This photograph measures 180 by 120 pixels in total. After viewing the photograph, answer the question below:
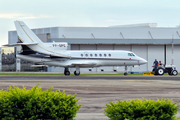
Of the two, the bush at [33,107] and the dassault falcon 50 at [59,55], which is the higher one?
the dassault falcon 50 at [59,55]

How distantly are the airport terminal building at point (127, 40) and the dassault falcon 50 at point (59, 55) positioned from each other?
16217 millimetres

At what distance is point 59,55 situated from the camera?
41.0 metres

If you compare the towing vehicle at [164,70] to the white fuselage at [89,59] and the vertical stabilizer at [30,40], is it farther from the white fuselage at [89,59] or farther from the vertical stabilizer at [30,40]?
the vertical stabilizer at [30,40]

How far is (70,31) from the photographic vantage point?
62.3 metres

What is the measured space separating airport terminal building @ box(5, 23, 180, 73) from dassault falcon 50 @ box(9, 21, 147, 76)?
638 inches

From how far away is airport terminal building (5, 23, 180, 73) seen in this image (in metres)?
59.8

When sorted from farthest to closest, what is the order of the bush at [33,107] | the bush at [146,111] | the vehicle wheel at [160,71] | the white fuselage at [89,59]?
the vehicle wheel at [160,71]
the white fuselage at [89,59]
the bush at [33,107]
the bush at [146,111]

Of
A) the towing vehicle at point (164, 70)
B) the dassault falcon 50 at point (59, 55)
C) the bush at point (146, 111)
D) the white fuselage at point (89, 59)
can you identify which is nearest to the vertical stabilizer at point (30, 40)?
the dassault falcon 50 at point (59, 55)

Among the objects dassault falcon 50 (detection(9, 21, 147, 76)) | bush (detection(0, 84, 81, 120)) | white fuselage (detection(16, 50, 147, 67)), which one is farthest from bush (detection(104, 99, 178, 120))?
white fuselage (detection(16, 50, 147, 67))

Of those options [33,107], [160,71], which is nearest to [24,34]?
[160,71]

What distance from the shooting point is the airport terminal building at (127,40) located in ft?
196

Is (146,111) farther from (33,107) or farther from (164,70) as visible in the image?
(164,70)

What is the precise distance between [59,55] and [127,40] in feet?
75.0

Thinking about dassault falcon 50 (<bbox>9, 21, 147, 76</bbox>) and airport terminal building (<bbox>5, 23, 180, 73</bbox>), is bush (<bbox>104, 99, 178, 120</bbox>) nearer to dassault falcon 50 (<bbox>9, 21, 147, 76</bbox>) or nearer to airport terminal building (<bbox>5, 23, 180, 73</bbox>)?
dassault falcon 50 (<bbox>9, 21, 147, 76</bbox>)
